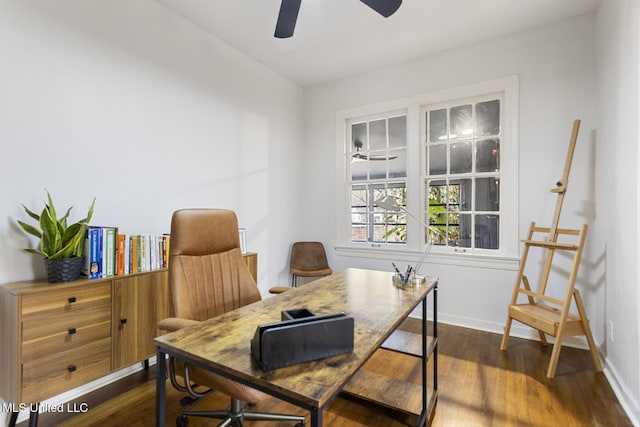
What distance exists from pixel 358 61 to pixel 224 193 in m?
2.07

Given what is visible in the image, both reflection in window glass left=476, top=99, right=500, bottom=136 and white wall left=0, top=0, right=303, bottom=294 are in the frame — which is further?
reflection in window glass left=476, top=99, right=500, bottom=136

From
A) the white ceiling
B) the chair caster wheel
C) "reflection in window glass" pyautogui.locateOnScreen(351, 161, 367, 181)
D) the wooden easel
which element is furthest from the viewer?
"reflection in window glass" pyautogui.locateOnScreen(351, 161, 367, 181)

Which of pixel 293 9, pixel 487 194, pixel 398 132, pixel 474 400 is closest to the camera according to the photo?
pixel 293 9

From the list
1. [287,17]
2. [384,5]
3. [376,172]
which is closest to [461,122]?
[376,172]

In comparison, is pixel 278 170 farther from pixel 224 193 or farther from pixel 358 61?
pixel 358 61

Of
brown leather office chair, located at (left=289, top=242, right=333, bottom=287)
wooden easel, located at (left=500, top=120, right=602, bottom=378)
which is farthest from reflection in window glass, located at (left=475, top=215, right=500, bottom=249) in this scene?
brown leather office chair, located at (left=289, top=242, right=333, bottom=287)

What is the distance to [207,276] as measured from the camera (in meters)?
1.67

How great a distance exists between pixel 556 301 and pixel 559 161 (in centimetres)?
123

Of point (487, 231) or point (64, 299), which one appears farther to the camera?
point (487, 231)

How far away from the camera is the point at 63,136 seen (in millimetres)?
1934

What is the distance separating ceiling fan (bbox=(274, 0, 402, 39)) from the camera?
1770mm

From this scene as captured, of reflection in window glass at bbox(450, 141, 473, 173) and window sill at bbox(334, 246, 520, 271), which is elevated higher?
reflection in window glass at bbox(450, 141, 473, 173)

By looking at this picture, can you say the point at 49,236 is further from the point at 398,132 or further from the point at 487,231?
the point at 487,231

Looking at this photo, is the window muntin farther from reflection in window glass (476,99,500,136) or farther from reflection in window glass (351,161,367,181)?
reflection in window glass (351,161,367,181)
